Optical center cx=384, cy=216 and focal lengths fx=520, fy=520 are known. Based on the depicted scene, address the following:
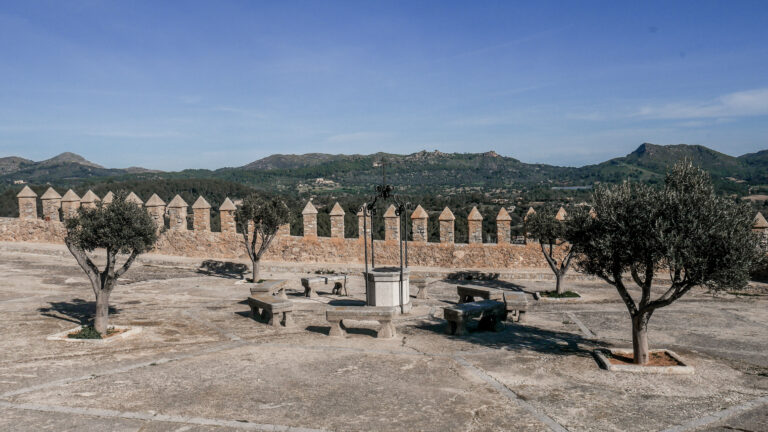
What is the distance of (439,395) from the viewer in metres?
6.22

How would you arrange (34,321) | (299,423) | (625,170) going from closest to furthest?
(299,423), (34,321), (625,170)

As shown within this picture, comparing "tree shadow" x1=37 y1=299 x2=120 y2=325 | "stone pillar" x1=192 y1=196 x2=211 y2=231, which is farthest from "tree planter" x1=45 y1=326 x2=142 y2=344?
"stone pillar" x1=192 y1=196 x2=211 y2=231

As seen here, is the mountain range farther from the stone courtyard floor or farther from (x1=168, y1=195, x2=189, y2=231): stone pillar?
the stone courtyard floor

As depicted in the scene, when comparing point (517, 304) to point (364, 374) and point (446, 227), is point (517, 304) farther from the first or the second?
point (446, 227)

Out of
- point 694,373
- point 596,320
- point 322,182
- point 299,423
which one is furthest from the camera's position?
point 322,182

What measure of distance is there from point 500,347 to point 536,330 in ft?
5.57

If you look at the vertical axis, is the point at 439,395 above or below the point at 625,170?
below

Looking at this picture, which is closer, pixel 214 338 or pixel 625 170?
pixel 214 338

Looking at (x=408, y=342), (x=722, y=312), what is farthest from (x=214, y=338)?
(x=722, y=312)

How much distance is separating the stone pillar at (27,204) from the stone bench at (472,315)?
18759 millimetres

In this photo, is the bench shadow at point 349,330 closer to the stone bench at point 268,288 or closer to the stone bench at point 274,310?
the stone bench at point 274,310

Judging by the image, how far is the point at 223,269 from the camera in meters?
17.4

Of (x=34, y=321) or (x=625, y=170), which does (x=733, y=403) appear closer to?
(x=34, y=321)

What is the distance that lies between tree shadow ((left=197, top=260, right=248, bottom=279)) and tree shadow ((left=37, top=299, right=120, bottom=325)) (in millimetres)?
5148
